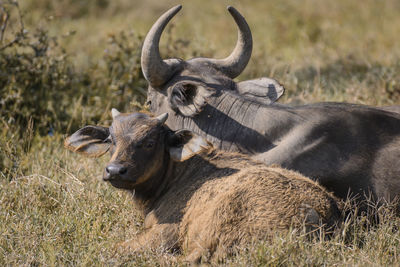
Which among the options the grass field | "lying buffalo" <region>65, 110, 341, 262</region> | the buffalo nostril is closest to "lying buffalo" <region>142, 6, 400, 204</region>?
the grass field

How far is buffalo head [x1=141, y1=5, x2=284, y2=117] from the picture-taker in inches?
247

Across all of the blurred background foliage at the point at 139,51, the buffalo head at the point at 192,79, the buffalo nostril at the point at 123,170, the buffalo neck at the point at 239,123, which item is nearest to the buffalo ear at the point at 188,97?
the buffalo head at the point at 192,79

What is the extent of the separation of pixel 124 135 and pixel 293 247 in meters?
1.66

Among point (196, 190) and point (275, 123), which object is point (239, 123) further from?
point (196, 190)

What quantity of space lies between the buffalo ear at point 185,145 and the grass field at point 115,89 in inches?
30.3

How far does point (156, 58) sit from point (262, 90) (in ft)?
4.00

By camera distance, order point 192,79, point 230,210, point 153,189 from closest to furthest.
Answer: point 230,210 < point 153,189 < point 192,79

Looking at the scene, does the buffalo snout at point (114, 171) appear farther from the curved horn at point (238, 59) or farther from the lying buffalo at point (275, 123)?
the curved horn at point (238, 59)

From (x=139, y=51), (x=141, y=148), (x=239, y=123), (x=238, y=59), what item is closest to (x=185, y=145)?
(x=141, y=148)

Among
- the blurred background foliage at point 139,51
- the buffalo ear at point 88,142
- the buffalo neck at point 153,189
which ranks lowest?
the blurred background foliage at point 139,51

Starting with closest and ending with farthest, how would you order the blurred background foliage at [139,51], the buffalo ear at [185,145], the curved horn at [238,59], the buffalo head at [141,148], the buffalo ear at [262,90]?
the buffalo head at [141,148] < the buffalo ear at [185,145] < the buffalo ear at [262,90] < the curved horn at [238,59] < the blurred background foliage at [139,51]

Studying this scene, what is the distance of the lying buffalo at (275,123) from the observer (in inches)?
235

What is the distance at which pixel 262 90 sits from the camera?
22.1 ft

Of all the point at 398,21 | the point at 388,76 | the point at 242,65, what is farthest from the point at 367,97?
the point at 398,21
